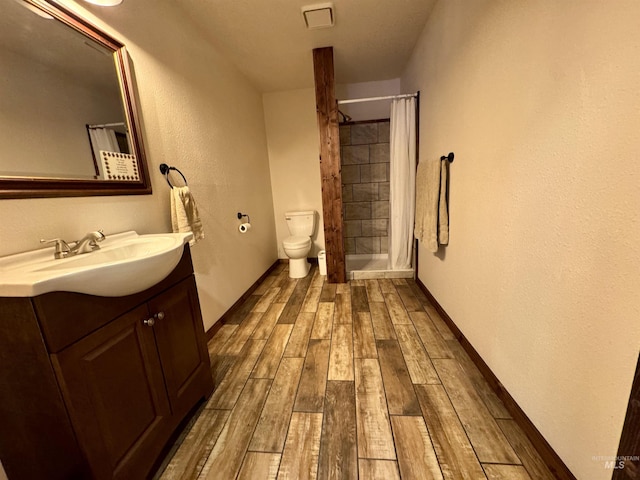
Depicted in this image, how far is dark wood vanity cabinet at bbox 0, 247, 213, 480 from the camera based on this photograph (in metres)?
0.64

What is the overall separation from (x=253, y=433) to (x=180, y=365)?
1.45 feet

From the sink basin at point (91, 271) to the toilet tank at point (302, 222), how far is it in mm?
2117

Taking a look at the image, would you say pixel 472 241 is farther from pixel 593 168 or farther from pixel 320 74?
pixel 320 74

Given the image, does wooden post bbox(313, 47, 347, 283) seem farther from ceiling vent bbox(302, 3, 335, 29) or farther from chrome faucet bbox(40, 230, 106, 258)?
chrome faucet bbox(40, 230, 106, 258)

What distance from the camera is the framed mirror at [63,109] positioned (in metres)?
0.84

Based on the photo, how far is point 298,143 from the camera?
10.6 ft

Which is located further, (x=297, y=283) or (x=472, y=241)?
(x=297, y=283)

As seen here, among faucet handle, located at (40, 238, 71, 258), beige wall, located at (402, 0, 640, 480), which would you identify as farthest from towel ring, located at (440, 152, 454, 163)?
faucet handle, located at (40, 238, 71, 258)

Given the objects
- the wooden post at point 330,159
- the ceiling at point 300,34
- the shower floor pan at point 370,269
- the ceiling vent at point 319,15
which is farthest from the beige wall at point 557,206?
the shower floor pan at point 370,269

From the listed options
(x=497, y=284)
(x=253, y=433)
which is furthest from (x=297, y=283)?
(x=497, y=284)

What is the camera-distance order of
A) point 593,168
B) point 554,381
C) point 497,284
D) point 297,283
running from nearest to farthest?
point 593,168, point 554,381, point 497,284, point 297,283

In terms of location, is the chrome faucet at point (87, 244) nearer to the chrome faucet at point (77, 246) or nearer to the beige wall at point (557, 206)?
the chrome faucet at point (77, 246)

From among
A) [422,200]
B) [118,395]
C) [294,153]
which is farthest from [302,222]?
[118,395]

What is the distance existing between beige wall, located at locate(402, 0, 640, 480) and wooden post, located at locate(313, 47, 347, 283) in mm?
1144
